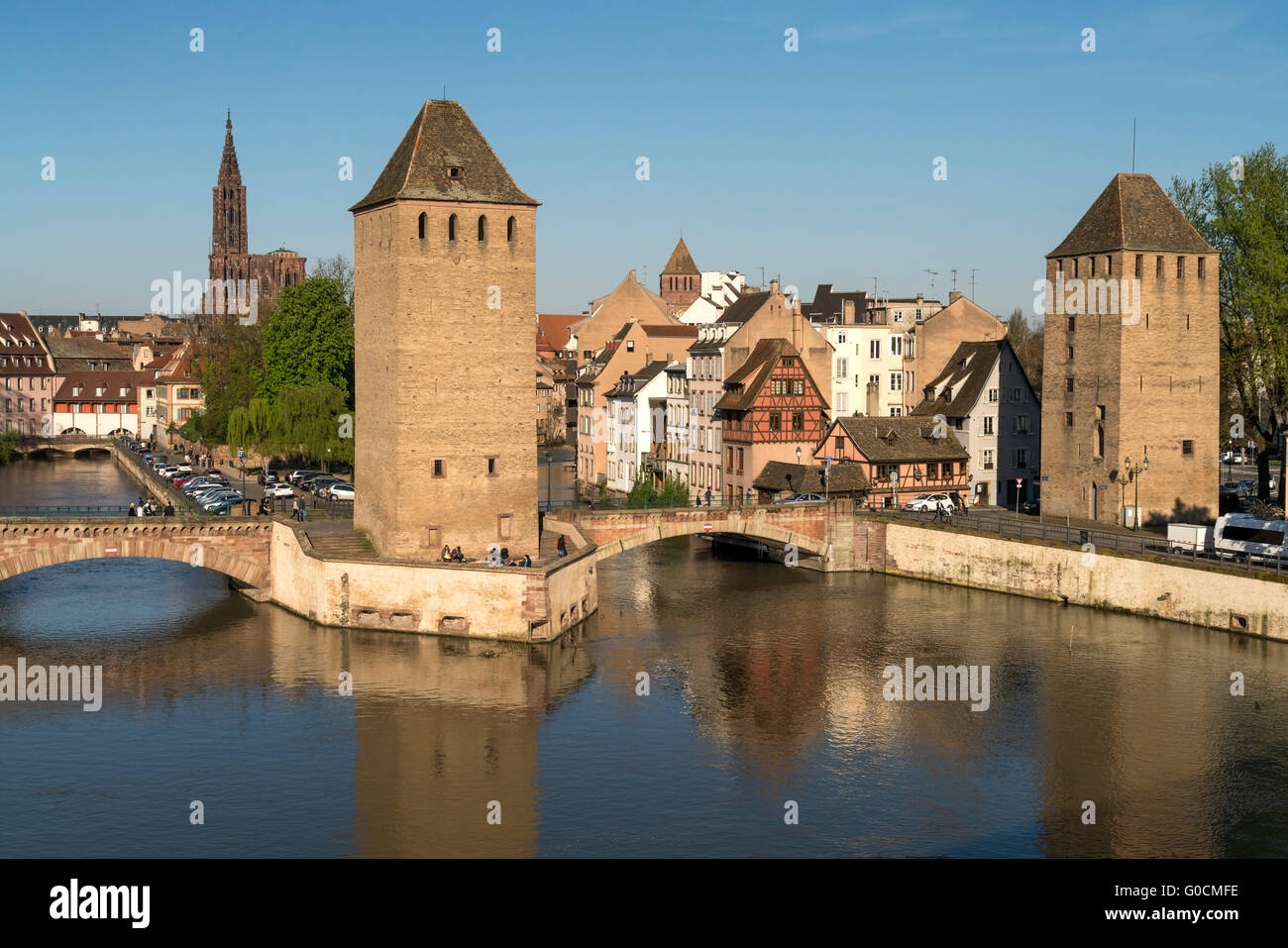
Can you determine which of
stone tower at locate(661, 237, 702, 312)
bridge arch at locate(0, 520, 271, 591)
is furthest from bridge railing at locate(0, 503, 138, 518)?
stone tower at locate(661, 237, 702, 312)

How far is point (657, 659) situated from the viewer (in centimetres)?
4638

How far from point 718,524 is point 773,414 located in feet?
44.5

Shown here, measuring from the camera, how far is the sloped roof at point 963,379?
7100 centimetres

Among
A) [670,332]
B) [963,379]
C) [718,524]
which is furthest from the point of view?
[670,332]

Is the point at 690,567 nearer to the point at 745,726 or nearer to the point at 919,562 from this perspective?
the point at 919,562

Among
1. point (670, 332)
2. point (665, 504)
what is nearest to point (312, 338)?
point (670, 332)

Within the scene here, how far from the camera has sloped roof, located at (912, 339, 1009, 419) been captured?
71000 millimetres

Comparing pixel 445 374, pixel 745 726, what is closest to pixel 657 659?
pixel 745 726

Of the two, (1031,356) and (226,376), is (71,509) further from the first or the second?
(1031,356)

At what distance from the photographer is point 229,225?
185 metres

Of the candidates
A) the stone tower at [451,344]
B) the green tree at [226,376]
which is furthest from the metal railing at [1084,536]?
the green tree at [226,376]

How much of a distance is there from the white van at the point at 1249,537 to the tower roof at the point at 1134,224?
1365cm
